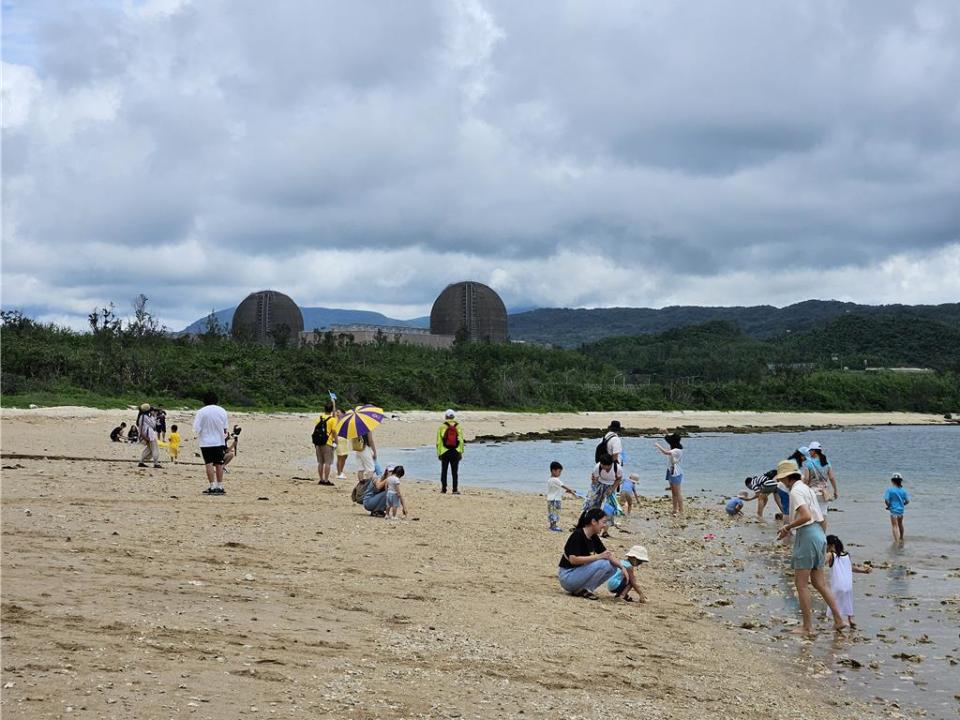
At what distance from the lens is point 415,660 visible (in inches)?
268

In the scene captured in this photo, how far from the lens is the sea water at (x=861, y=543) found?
873cm

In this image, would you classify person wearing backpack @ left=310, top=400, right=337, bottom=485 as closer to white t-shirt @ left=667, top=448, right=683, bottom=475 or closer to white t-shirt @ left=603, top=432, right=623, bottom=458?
white t-shirt @ left=603, top=432, right=623, bottom=458

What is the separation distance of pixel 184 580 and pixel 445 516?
7.80 metres

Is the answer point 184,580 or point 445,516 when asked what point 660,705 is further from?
point 445,516

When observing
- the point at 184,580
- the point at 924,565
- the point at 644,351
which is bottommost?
the point at 924,565

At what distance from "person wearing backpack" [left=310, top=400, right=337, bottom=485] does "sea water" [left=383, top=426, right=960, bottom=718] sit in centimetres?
621

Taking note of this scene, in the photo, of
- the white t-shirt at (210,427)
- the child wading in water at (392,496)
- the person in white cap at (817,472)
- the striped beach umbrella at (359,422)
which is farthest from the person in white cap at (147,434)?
the person in white cap at (817,472)

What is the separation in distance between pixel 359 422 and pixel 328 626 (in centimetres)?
971

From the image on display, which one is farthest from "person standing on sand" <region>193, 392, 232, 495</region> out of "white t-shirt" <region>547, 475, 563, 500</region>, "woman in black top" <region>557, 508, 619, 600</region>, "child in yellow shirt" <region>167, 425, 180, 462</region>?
"woman in black top" <region>557, 508, 619, 600</region>

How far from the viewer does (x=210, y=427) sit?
1555 cm

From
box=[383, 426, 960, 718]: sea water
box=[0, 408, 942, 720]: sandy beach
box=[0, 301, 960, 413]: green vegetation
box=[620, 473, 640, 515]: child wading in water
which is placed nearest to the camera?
box=[0, 408, 942, 720]: sandy beach

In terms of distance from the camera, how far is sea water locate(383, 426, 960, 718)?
28.6 ft

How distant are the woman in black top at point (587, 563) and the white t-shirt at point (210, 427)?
7.34m

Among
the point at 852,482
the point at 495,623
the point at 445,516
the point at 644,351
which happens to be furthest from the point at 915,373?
the point at 495,623
